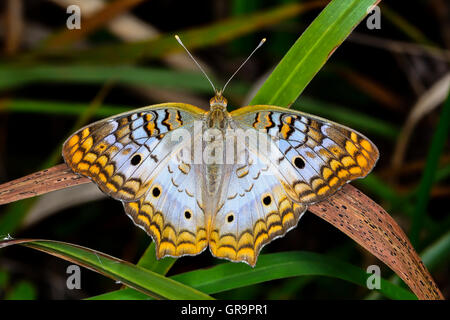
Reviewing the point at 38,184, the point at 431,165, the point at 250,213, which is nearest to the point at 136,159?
the point at 38,184

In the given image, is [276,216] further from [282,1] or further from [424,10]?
[424,10]

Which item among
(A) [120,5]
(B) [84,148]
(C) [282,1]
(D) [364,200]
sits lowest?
(D) [364,200]

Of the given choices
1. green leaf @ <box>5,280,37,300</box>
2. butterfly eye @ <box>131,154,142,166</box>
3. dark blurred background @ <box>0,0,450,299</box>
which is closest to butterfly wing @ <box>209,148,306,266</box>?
butterfly eye @ <box>131,154,142,166</box>

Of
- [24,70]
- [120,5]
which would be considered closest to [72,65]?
[24,70]

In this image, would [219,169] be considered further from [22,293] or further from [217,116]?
[22,293]

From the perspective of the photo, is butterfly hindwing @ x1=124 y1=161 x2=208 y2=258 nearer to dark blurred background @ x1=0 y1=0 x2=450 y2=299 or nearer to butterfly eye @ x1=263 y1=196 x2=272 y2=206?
butterfly eye @ x1=263 y1=196 x2=272 y2=206

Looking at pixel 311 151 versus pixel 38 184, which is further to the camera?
pixel 311 151
